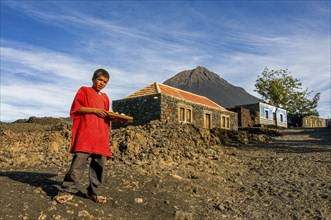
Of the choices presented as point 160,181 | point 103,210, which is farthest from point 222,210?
point 103,210

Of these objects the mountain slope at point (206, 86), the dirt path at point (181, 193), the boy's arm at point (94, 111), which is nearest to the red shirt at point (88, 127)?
the boy's arm at point (94, 111)

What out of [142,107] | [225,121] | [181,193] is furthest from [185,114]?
[181,193]

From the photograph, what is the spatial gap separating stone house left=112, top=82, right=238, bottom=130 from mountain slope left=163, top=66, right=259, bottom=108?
468 feet

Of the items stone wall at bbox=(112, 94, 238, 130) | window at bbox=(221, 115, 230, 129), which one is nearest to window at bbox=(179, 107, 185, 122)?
stone wall at bbox=(112, 94, 238, 130)

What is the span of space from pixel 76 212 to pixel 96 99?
1633 millimetres

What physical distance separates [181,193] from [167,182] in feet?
2.12

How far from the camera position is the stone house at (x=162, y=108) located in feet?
61.8

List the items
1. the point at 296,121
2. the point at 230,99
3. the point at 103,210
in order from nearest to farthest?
the point at 103,210, the point at 296,121, the point at 230,99

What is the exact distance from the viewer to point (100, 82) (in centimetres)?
463

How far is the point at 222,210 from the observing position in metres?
5.80

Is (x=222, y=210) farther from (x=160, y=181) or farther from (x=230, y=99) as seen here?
(x=230, y=99)

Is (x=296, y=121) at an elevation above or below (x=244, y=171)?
above

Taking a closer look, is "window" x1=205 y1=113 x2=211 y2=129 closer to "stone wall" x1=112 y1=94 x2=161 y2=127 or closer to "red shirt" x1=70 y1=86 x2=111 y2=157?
"stone wall" x1=112 y1=94 x2=161 y2=127

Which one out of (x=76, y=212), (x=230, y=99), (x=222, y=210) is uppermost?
(x=230, y=99)
